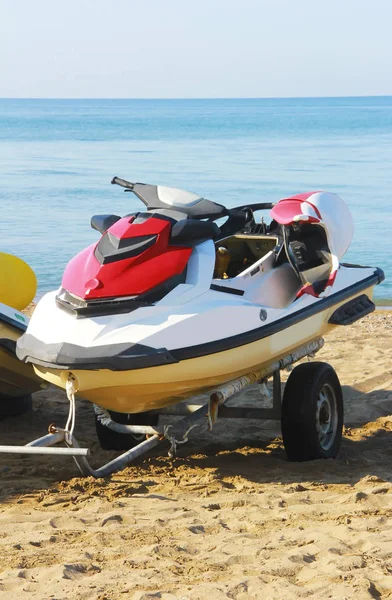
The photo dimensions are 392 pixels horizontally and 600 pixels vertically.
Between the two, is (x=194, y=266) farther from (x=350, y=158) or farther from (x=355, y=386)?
(x=350, y=158)

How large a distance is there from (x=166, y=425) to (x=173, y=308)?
0.70 metres

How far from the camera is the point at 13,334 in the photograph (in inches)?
269

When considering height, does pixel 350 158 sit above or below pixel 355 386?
above

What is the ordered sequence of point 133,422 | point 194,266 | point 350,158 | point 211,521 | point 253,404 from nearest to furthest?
1. point 211,521
2. point 194,266
3. point 133,422
4. point 253,404
5. point 350,158

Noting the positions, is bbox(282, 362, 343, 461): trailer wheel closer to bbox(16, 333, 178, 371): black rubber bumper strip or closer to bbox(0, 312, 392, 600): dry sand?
bbox(0, 312, 392, 600): dry sand

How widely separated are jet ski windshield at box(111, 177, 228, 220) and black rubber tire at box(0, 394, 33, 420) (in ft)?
6.19

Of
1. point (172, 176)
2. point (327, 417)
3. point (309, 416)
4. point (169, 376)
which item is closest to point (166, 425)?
point (169, 376)

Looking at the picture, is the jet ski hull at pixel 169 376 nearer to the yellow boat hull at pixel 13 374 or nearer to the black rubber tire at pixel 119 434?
the black rubber tire at pixel 119 434

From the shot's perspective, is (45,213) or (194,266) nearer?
(194,266)

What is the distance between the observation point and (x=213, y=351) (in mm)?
5652

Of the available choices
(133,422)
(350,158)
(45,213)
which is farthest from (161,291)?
(350,158)

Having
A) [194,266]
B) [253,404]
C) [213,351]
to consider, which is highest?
[194,266]

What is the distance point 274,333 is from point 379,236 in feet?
50.3

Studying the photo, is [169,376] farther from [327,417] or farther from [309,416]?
[327,417]
